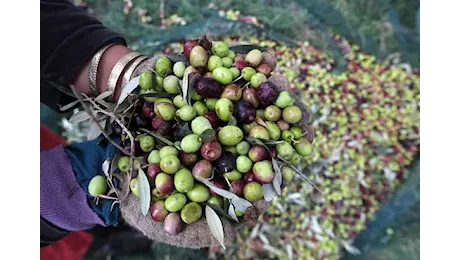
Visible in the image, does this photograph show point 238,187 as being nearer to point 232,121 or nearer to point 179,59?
point 232,121

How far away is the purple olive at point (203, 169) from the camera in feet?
2.67

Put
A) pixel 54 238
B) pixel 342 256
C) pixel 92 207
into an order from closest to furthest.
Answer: pixel 92 207
pixel 54 238
pixel 342 256

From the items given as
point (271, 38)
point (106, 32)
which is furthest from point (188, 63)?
point (271, 38)

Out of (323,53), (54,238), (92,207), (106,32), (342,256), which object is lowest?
(342,256)

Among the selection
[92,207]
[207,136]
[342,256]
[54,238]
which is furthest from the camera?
[342,256]

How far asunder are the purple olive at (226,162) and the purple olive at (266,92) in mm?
145

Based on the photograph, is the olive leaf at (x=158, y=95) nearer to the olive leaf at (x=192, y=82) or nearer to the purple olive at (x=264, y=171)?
the olive leaf at (x=192, y=82)

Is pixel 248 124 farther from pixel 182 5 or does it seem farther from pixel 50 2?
pixel 182 5

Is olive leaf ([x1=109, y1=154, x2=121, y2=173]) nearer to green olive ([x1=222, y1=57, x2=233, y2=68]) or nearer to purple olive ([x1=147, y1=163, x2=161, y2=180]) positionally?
purple olive ([x1=147, y1=163, x2=161, y2=180])

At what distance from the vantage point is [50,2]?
106 cm

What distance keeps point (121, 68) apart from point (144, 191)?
0.38 metres

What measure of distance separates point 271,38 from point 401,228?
0.95 metres

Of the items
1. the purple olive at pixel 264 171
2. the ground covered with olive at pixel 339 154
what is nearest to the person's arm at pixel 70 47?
the purple olive at pixel 264 171

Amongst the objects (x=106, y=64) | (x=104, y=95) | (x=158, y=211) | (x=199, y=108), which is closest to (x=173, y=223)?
(x=158, y=211)
